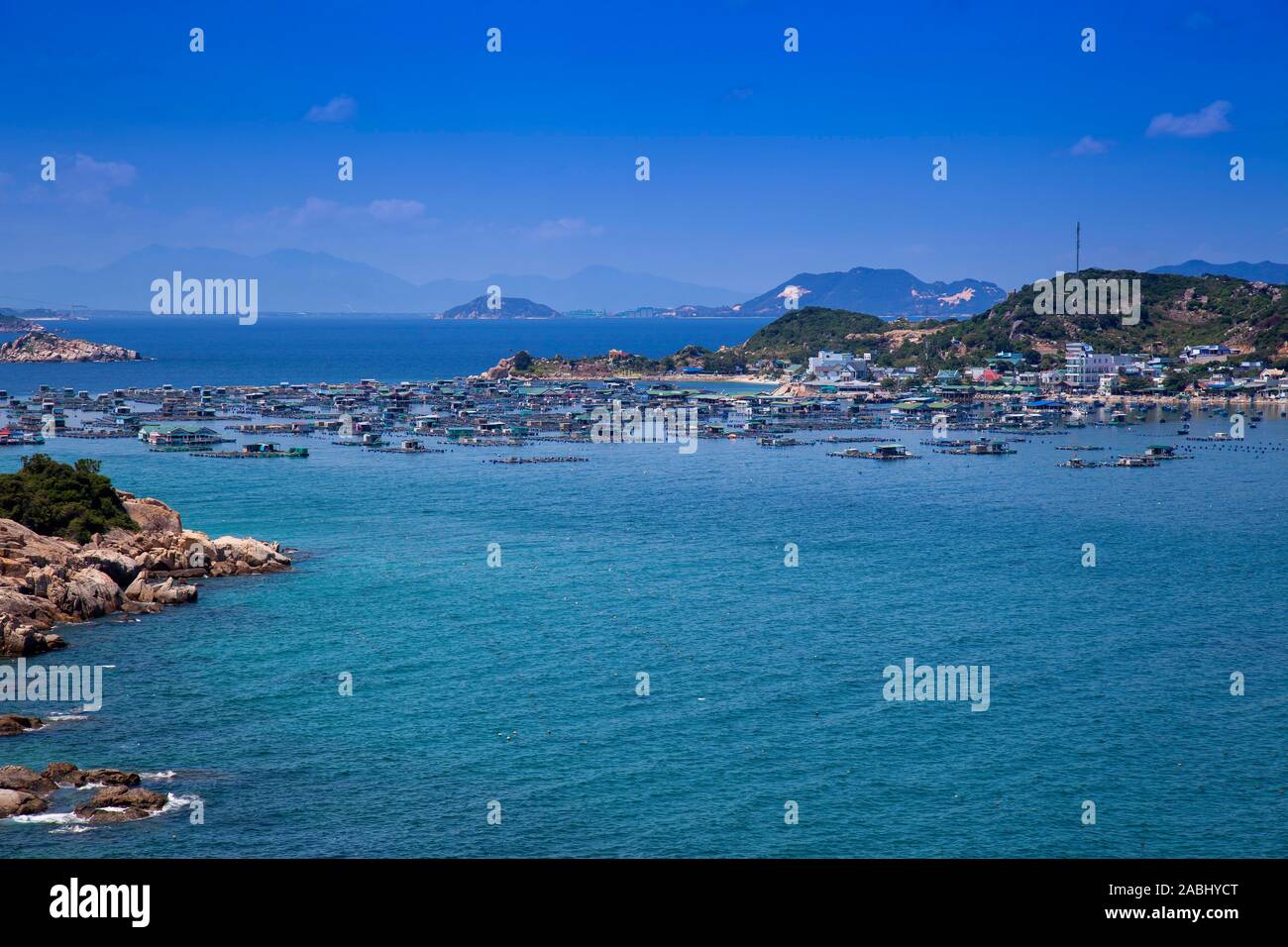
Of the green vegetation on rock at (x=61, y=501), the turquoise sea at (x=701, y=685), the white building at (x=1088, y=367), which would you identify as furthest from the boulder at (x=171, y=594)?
the white building at (x=1088, y=367)

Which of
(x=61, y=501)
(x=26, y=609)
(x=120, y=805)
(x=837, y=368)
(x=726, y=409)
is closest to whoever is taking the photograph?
(x=120, y=805)

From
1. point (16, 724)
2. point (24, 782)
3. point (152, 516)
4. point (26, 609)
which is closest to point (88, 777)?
point (24, 782)

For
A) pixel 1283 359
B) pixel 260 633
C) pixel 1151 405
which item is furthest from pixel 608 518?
pixel 1283 359

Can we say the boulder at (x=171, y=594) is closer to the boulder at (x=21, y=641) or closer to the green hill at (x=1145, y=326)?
the boulder at (x=21, y=641)

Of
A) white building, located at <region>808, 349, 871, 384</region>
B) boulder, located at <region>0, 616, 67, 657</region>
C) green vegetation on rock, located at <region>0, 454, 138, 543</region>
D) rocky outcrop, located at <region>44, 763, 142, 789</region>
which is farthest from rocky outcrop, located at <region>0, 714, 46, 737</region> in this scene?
white building, located at <region>808, 349, 871, 384</region>

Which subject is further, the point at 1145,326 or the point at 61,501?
the point at 1145,326

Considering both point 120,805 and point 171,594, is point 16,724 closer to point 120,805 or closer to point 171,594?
point 120,805
